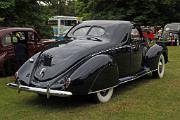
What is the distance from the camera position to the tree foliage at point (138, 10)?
1377 inches

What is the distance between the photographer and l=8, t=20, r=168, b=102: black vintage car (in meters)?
7.38

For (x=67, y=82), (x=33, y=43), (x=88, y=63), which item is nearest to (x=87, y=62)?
(x=88, y=63)

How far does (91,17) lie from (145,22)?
205 inches

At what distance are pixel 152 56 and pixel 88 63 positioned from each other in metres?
3.36

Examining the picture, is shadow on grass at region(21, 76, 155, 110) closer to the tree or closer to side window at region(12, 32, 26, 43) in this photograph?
side window at region(12, 32, 26, 43)

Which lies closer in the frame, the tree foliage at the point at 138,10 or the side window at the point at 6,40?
the side window at the point at 6,40

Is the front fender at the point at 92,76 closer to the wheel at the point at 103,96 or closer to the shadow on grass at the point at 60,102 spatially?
the wheel at the point at 103,96

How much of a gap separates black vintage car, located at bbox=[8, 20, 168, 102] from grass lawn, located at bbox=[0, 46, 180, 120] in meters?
0.35

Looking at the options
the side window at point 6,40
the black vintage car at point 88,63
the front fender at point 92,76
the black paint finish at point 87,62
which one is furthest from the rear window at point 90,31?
the side window at point 6,40

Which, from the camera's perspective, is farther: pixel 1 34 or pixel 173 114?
pixel 1 34

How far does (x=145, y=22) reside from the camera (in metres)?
35.4

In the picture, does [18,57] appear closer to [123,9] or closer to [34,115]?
[34,115]

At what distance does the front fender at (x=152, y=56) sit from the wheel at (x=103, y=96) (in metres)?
2.44

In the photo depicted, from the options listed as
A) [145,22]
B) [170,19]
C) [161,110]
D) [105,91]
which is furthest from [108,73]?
[170,19]
